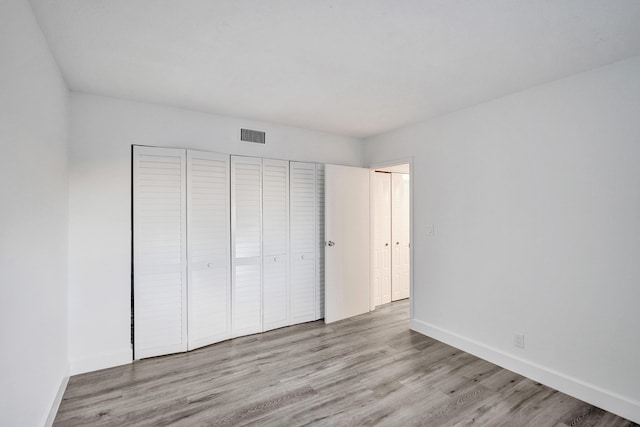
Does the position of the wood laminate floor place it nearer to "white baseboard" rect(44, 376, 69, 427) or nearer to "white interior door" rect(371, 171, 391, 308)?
"white baseboard" rect(44, 376, 69, 427)

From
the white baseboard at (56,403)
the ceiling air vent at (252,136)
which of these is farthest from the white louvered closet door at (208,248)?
the white baseboard at (56,403)

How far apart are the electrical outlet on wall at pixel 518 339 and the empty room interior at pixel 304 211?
18 mm

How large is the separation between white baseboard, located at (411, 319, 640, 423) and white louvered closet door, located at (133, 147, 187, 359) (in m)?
2.81

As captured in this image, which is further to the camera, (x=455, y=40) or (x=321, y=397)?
(x=321, y=397)

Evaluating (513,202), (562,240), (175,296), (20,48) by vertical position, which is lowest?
(175,296)

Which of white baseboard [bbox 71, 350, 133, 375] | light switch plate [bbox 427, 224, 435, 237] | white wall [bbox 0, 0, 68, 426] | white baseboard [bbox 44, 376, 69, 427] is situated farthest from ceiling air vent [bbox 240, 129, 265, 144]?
white baseboard [bbox 44, 376, 69, 427]

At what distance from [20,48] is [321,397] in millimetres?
2799

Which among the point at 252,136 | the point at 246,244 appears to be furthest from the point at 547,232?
the point at 252,136

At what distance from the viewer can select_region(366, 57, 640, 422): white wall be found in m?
2.18

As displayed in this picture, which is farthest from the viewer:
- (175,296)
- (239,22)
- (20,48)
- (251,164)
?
(251,164)

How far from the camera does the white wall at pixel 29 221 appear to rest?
138 centimetres

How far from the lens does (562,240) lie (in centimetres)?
248

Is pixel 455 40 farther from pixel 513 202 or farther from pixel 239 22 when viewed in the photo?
pixel 513 202

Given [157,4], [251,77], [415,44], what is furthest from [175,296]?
[415,44]
